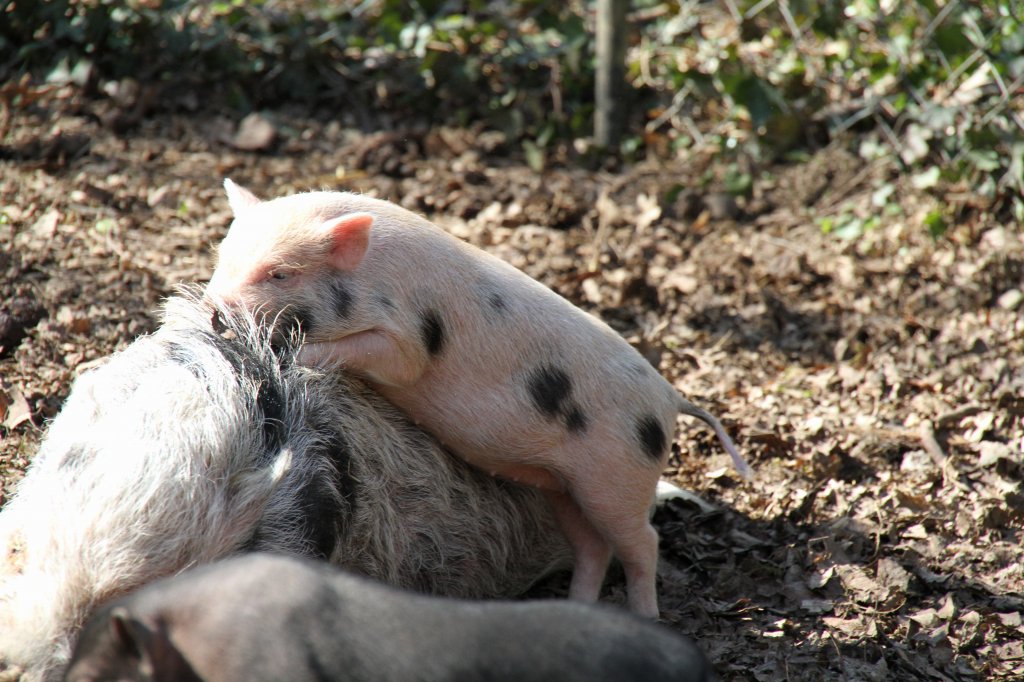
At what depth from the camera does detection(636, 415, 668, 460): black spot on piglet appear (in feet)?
11.1

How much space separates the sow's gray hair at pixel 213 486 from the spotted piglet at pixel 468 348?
0.42 ft

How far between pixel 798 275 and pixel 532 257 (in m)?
1.26

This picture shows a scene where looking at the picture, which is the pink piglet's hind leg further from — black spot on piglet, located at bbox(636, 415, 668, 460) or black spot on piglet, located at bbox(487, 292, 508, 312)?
black spot on piglet, located at bbox(636, 415, 668, 460)

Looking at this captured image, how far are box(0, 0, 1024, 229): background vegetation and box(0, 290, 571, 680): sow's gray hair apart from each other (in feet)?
9.90

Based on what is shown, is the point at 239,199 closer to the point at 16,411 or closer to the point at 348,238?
the point at 348,238

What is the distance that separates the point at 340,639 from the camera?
6.99ft

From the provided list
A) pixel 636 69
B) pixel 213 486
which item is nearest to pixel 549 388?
pixel 213 486

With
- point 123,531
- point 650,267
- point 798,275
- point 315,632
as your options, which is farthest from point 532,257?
point 315,632

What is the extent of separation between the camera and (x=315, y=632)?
2123 millimetres

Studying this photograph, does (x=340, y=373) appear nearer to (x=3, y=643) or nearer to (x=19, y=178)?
(x=3, y=643)

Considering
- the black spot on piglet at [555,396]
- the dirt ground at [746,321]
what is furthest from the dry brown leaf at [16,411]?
the black spot on piglet at [555,396]

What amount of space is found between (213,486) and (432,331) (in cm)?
81

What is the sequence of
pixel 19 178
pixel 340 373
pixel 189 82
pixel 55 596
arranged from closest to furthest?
pixel 55 596
pixel 340 373
pixel 19 178
pixel 189 82

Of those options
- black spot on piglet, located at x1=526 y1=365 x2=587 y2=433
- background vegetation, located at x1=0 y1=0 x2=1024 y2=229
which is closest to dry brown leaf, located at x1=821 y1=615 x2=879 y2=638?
black spot on piglet, located at x1=526 y1=365 x2=587 y2=433
